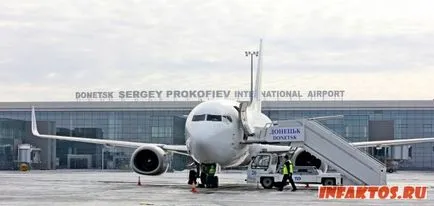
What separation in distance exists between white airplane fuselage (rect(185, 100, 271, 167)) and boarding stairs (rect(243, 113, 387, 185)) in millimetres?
1735

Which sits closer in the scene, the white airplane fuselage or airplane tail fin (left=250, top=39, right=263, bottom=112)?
the white airplane fuselage

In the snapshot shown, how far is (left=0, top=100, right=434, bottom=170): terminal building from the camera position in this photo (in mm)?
120062

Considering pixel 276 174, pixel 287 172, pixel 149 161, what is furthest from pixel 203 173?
pixel 149 161

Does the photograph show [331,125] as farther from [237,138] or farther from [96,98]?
[237,138]

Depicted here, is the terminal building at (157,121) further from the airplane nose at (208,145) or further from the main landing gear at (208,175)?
the airplane nose at (208,145)

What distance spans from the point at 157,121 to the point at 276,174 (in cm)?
8651

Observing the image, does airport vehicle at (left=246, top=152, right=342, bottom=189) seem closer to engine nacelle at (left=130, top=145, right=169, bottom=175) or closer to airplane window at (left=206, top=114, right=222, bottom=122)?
airplane window at (left=206, top=114, right=222, bottom=122)

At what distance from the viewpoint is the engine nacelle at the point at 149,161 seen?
1679 inches

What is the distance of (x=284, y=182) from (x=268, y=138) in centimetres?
291

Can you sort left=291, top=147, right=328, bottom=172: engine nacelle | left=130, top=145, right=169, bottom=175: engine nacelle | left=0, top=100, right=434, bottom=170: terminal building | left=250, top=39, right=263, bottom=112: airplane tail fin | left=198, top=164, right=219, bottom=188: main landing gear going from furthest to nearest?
left=0, top=100, right=434, bottom=170: terminal building < left=250, top=39, right=263, bottom=112: airplane tail fin < left=130, top=145, right=169, bottom=175: engine nacelle < left=291, top=147, right=328, bottom=172: engine nacelle < left=198, top=164, right=219, bottom=188: main landing gear

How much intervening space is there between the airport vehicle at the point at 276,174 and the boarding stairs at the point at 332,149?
720 mm

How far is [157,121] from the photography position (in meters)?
124

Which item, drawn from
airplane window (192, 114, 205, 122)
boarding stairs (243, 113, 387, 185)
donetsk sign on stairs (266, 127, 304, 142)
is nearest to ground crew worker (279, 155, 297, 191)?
donetsk sign on stairs (266, 127, 304, 142)

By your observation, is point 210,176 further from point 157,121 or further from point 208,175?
point 157,121
